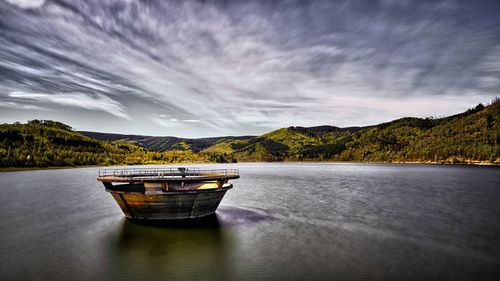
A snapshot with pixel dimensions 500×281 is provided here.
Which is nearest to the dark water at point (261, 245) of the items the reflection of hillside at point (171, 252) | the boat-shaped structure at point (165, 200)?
the reflection of hillside at point (171, 252)

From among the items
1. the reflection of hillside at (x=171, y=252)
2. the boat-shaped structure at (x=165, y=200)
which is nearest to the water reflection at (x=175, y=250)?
the reflection of hillside at (x=171, y=252)

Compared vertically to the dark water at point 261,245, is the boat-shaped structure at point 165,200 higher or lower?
higher

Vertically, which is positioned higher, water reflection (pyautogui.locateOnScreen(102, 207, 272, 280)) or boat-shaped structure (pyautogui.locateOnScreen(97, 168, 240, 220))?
boat-shaped structure (pyautogui.locateOnScreen(97, 168, 240, 220))

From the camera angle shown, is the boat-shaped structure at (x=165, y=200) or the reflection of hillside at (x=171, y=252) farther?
the boat-shaped structure at (x=165, y=200)

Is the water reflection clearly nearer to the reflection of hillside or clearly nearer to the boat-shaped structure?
the reflection of hillside

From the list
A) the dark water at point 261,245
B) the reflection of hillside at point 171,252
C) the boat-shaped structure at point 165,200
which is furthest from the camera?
the boat-shaped structure at point 165,200

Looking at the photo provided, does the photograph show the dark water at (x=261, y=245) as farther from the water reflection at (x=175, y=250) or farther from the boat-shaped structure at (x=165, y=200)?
the boat-shaped structure at (x=165, y=200)

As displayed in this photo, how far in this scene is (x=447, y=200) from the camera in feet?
127

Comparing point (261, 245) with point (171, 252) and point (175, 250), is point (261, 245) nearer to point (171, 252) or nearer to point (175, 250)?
point (175, 250)

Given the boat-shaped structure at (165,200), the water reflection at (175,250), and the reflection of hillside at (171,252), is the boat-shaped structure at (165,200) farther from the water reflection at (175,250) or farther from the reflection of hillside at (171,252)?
the reflection of hillside at (171,252)

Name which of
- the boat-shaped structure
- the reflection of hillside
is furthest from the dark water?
the boat-shaped structure

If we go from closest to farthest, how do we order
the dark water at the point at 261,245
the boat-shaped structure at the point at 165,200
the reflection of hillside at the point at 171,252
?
1. the reflection of hillside at the point at 171,252
2. the dark water at the point at 261,245
3. the boat-shaped structure at the point at 165,200

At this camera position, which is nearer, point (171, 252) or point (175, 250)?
point (171, 252)

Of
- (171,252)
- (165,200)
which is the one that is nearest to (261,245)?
(171,252)
